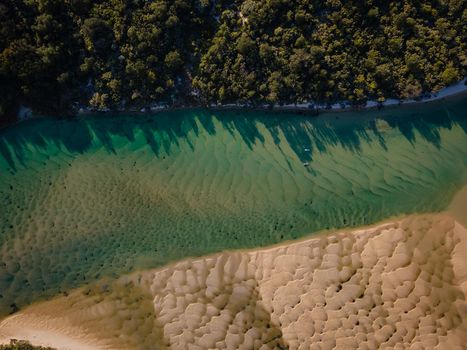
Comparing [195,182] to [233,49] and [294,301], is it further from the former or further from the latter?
[294,301]

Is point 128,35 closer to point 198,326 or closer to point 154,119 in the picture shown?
point 154,119

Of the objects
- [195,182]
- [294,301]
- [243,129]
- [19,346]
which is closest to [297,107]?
[243,129]

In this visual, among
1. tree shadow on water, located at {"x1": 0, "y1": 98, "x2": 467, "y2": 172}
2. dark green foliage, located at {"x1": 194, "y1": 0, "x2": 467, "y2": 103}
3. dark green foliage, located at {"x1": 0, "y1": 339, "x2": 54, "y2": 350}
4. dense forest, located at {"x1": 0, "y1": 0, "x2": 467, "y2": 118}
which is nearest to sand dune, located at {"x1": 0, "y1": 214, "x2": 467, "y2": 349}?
dark green foliage, located at {"x1": 0, "y1": 339, "x2": 54, "y2": 350}

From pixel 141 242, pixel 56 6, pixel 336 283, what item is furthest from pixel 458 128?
pixel 56 6

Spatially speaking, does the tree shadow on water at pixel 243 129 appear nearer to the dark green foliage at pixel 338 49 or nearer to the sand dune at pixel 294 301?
the dark green foliage at pixel 338 49

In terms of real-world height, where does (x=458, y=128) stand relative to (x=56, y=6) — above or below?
below

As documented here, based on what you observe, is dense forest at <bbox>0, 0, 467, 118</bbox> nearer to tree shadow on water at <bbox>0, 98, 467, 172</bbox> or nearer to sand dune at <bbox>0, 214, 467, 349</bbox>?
tree shadow on water at <bbox>0, 98, 467, 172</bbox>
